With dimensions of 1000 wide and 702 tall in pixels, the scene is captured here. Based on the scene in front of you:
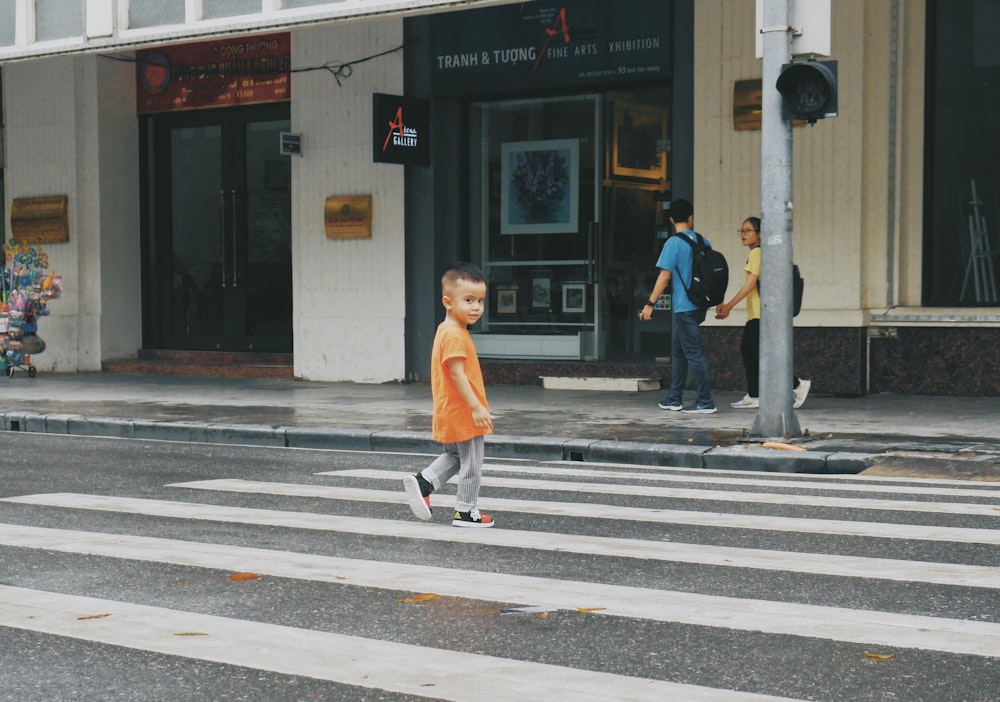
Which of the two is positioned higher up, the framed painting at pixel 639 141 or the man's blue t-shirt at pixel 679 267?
the framed painting at pixel 639 141

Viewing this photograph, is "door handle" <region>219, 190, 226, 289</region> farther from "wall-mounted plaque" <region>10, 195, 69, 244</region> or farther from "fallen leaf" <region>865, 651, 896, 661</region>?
"fallen leaf" <region>865, 651, 896, 661</region>

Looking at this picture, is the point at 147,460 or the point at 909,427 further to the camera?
the point at 909,427

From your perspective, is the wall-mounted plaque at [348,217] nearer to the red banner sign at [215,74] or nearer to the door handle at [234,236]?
Answer: the red banner sign at [215,74]

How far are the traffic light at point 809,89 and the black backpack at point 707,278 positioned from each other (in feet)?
9.30

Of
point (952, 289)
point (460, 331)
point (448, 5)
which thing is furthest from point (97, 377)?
point (460, 331)

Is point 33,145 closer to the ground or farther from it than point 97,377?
farther from it

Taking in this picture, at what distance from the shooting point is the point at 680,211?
13742mm

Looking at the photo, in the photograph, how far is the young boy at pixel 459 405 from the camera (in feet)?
23.6

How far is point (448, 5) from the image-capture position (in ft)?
47.9

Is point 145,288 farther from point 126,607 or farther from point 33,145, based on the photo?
point 126,607

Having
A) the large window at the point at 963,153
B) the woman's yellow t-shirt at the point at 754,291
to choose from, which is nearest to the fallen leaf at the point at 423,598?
the woman's yellow t-shirt at the point at 754,291

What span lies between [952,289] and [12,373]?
12863 mm

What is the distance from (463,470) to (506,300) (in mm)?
10569

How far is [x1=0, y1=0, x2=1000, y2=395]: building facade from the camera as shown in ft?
48.6
